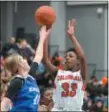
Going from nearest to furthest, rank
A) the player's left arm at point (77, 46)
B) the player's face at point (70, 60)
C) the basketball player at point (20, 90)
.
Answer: the basketball player at point (20, 90)
the player's left arm at point (77, 46)
the player's face at point (70, 60)

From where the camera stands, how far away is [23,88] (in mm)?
4922

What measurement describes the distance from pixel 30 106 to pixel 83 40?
1224 cm

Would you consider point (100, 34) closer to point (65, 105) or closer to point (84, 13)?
point (84, 13)

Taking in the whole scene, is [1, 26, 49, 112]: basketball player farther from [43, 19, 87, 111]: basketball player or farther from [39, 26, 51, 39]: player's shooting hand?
[43, 19, 87, 111]: basketball player

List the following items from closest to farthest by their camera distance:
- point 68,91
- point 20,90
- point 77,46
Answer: point 20,90 → point 77,46 → point 68,91

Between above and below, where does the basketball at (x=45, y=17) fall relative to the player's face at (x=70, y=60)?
above

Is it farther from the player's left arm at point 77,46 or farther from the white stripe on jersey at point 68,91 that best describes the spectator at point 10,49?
the player's left arm at point 77,46

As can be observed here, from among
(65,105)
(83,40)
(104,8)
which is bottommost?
(65,105)

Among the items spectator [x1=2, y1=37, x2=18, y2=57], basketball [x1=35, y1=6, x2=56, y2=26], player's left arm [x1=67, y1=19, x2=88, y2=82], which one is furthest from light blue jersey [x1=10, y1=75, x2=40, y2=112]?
spectator [x1=2, y1=37, x2=18, y2=57]

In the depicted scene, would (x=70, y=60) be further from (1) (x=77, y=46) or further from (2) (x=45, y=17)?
(2) (x=45, y=17)

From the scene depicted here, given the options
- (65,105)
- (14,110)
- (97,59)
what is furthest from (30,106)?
(97,59)

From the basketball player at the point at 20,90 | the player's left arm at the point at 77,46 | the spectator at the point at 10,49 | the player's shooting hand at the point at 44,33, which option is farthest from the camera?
the spectator at the point at 10,49

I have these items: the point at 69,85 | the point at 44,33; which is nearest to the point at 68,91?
the point at 69,85

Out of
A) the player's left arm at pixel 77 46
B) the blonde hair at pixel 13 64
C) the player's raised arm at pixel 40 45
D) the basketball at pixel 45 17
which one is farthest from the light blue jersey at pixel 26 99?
the player's left arm at pixel 77 46
